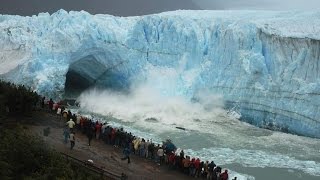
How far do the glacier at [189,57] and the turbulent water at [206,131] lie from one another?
2.46 ft

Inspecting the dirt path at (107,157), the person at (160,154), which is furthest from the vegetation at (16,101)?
the person at (160,154)

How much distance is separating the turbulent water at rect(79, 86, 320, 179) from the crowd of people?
8.05 ft

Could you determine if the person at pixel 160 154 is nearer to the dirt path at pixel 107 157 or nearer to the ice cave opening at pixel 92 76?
the dirt path at pixel 107 157

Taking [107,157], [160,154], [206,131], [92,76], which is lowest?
[107,157]

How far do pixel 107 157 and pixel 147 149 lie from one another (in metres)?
1.41

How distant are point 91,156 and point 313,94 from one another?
12.9 m

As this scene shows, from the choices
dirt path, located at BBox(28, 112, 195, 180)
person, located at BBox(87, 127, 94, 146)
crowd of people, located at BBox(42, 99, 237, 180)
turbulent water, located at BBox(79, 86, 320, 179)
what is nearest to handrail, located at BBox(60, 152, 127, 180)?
dirt path, located at BBox(28, 112, 195, 180)

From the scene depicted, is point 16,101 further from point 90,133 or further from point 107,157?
point 107,157

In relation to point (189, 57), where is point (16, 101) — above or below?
below

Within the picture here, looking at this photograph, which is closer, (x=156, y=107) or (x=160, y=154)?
(x=160, y=154)

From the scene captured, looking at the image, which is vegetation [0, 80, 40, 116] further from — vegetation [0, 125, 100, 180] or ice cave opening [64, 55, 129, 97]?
ice cave opening [64, 55, 129, 97]

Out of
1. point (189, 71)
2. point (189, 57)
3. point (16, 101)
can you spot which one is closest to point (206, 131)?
point (189, 71)

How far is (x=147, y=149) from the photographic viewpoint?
50.9 ft

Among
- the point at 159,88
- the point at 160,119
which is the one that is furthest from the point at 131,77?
the point at 160,119
